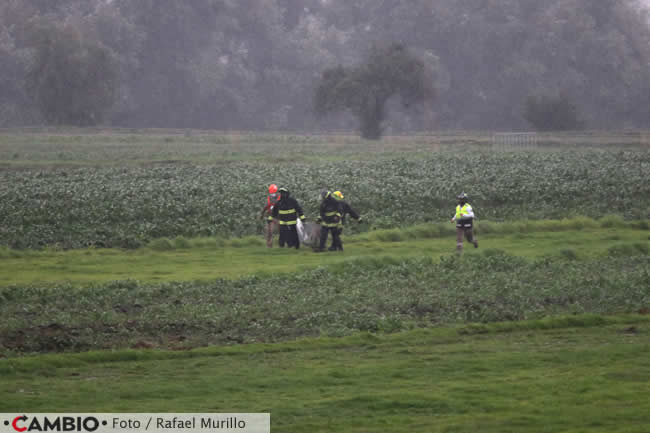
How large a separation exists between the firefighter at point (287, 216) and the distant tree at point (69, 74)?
72334 mm

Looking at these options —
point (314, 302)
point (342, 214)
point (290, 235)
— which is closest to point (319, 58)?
point (290, 235)

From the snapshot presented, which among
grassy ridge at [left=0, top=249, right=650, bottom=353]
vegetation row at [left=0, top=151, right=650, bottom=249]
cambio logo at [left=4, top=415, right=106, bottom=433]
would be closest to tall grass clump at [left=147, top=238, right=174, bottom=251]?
vegetation row at [left=0, top=151, right=650, bottom=249]

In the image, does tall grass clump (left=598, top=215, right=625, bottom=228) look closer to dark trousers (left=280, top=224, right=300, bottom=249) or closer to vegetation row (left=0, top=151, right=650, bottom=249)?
vegetation row (left=0, top=151, right=650, bottom=249)

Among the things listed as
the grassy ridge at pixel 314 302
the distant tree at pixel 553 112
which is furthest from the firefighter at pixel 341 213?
the distant tree at pixel 553 112

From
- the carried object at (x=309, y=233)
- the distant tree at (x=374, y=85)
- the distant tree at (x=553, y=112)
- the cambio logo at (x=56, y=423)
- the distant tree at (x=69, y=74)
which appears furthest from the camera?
the distant tree at (x=69, y=74)

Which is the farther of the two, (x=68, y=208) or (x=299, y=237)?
(x=68, y=208)

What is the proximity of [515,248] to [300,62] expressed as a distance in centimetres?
9436

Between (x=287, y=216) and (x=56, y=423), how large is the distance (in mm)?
19243

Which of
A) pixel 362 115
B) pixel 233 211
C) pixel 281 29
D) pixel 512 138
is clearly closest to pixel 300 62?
pixel 281 29

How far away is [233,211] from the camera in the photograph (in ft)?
122

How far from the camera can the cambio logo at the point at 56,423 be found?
32.6 feet

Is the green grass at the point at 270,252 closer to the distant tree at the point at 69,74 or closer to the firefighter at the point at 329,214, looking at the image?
the firefighter at the point at 329,214

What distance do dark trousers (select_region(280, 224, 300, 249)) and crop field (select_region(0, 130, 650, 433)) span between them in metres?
0.61

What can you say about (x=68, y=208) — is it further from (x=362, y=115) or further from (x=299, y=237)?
(x=362, y=115)
